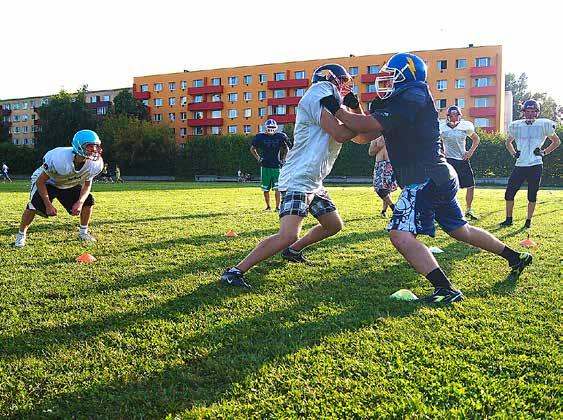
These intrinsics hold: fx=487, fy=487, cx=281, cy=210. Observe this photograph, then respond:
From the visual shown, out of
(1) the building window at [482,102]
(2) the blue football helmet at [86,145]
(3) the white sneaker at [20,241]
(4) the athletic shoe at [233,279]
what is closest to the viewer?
(4) the athletic shoe at [233,279]

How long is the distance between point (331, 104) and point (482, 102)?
60649mm

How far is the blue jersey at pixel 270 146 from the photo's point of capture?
11.9m

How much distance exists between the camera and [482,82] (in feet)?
191

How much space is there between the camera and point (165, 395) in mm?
2576

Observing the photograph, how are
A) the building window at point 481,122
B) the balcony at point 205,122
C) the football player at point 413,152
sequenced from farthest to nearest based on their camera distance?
the balcony at point 205,122 → the building window at point 481,122 → the football player at point 413,152

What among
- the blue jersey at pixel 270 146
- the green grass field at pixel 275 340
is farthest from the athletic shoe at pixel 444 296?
the blue jersey at pixel 270 146

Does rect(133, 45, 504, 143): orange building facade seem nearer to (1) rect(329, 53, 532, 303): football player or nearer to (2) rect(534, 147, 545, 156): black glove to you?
(2) rect(534, 147, 545, 156): black glove

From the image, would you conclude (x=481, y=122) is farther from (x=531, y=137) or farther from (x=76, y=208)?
(x=76, y=208)

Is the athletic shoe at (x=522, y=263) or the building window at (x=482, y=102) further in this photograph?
the building window at (x=482, y=102)

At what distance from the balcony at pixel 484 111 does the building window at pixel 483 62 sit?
16.5ft

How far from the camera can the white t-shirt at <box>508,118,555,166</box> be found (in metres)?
9.02

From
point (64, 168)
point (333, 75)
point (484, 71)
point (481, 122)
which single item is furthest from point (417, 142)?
point (481, 122)

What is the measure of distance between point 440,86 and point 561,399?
63.1 metres

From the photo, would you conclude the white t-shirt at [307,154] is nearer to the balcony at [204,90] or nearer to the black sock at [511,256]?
the black sock at [511,256]
